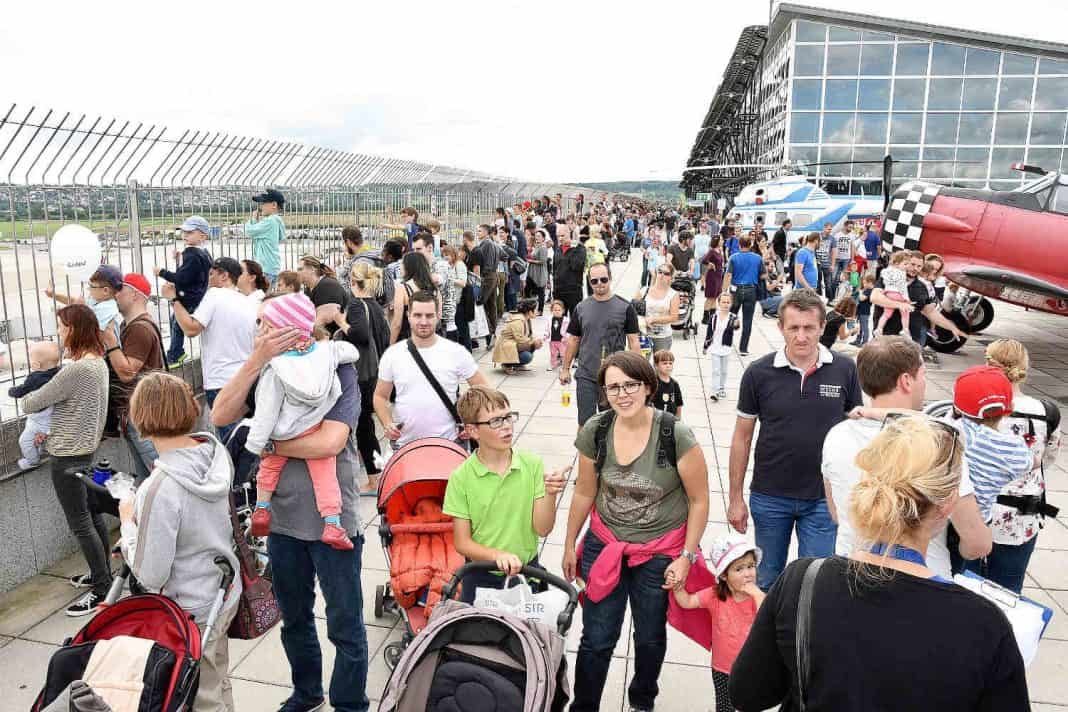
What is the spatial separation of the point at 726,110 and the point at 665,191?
11007cm

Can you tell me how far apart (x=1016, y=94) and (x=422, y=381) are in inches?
1539

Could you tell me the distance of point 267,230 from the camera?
8.20m

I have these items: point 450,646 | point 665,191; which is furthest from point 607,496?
point 665,191

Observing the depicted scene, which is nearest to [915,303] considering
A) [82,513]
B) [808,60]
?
[82,513]

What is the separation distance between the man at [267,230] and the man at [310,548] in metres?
5.26

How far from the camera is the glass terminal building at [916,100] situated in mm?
33688

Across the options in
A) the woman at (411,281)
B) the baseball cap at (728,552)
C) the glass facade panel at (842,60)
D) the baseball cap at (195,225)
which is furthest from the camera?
the glass facade panel at (842,60)

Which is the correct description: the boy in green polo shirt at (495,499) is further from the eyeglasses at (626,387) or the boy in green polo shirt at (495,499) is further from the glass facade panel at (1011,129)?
the glass facade panel at (1011,129)

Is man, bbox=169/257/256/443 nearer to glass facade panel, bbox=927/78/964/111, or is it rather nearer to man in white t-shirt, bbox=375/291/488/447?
man in white t-shirt, bbox=375/291/488/447

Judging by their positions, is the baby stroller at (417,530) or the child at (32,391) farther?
the child at (32,391)

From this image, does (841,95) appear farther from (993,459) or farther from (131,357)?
(131,357)

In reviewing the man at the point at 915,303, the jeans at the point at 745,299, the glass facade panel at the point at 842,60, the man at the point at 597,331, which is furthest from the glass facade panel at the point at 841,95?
the man at the point at 597,331

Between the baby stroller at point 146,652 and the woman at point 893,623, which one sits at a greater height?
the woman at point 893,623

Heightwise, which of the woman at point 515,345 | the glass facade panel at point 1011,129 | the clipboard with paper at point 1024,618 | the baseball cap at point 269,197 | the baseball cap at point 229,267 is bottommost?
the woman at point 515,345
